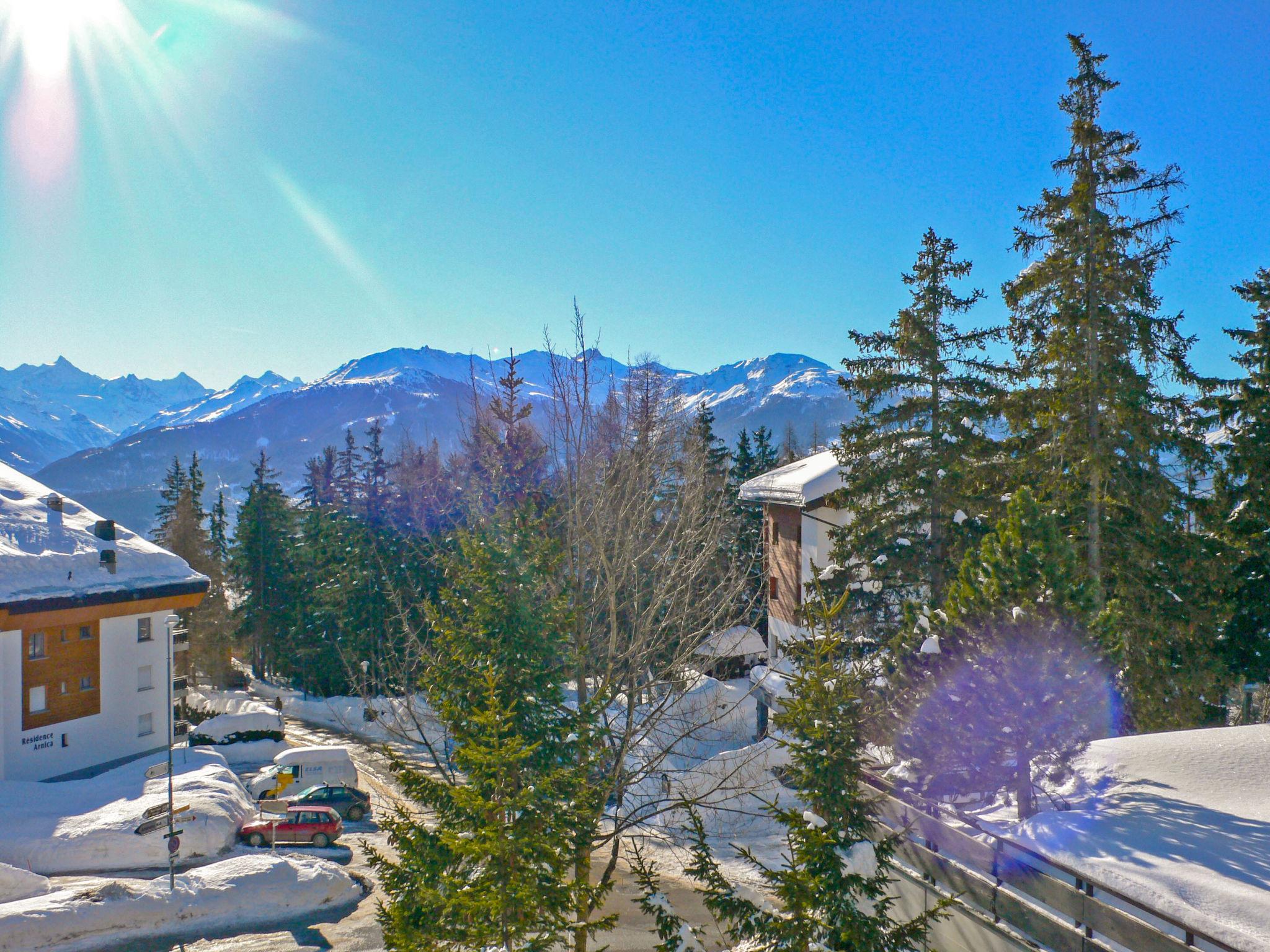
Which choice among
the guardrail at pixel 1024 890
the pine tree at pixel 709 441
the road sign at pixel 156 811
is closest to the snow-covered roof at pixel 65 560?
the road sign at pixel 156 811

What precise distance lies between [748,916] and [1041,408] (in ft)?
47.2

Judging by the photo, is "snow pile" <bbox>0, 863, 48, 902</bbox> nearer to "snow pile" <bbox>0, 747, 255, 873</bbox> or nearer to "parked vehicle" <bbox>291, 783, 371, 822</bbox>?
"snow pile" <bbox>0, 747, 255, 873</bbox>

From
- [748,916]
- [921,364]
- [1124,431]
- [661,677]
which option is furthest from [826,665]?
[921,364]

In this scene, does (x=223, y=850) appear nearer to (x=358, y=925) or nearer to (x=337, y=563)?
(x=358, y=925)

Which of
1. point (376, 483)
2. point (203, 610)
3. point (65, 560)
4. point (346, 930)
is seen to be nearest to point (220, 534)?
point (203, 610)

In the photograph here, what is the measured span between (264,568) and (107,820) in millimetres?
28277

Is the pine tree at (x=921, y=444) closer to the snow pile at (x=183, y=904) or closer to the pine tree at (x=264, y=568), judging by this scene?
the snow pile at (x=183, y=904)

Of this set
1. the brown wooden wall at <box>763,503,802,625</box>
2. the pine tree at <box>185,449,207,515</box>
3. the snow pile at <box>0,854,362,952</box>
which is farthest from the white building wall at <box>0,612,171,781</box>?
the pine tree at <box>185,449,207,515</box>

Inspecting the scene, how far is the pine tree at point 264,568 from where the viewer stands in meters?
47.4

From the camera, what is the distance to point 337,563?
139ft

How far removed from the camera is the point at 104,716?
27766 millimetres

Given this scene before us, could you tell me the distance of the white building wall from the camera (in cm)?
2467

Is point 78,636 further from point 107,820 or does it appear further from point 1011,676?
point 1011,676

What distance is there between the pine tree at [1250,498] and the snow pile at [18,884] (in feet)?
96.0
